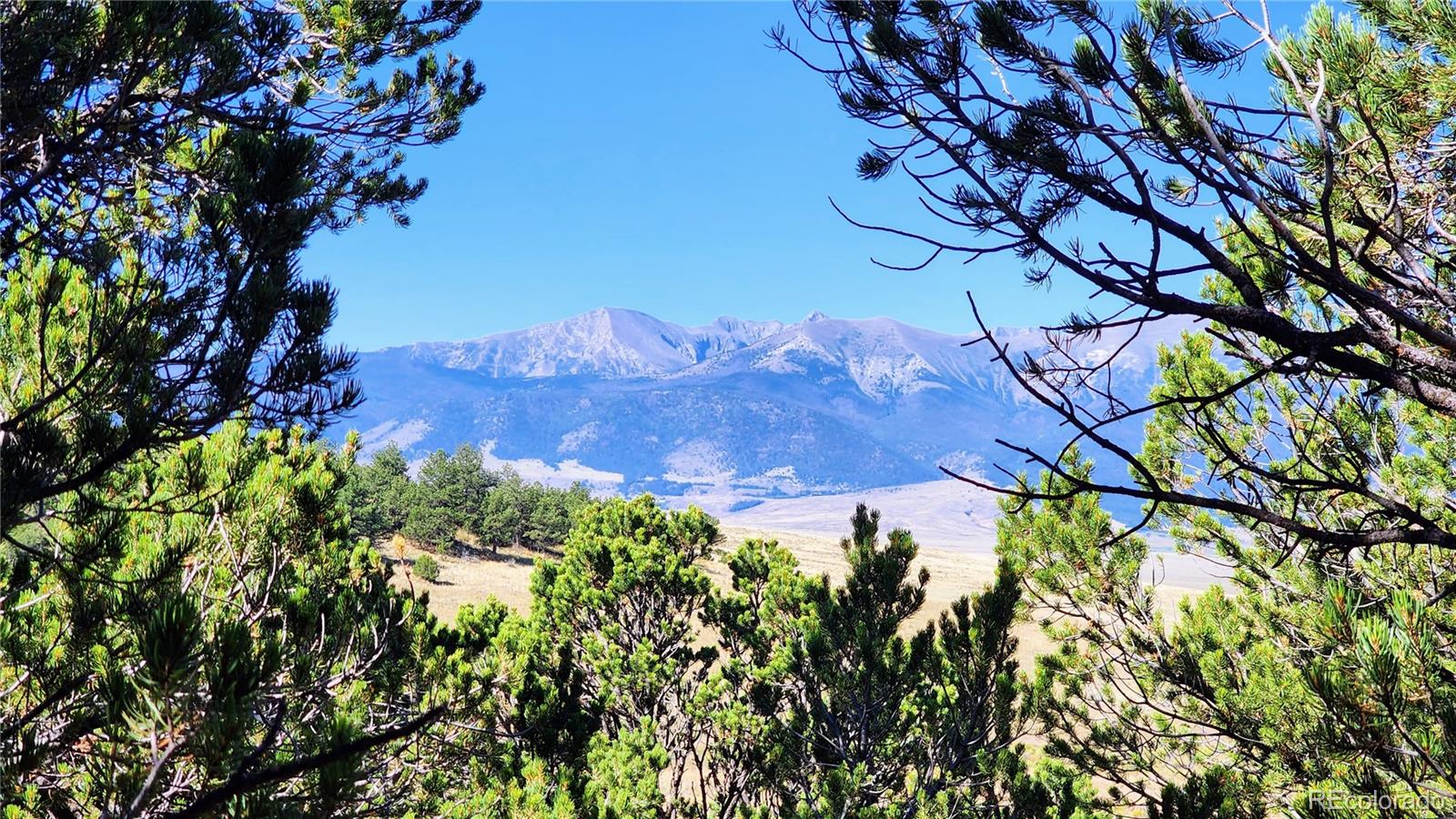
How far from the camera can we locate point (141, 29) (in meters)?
2.94

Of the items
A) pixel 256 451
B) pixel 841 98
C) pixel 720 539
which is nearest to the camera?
pixel 841 98

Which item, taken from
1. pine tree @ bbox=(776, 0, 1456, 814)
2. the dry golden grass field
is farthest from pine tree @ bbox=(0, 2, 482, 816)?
the dry golden grass field

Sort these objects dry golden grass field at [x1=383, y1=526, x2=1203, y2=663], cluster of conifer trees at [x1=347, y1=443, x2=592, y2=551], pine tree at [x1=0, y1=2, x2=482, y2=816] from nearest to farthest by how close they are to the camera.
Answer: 1. pine tree at [x1=0, y1=2, x2=482, y2=816]
2. dry golden grass field at [x1=383, y1=526, x2=1203, y2=663]
3. cluster of conifer trees at [x1=347, y1=443, x2=592, y2=551]

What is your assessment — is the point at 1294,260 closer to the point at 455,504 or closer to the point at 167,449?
the point at 167,449

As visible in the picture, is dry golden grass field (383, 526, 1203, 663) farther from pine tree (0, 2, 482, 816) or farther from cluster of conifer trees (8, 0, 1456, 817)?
pine tree (0, 2, 482, 816)

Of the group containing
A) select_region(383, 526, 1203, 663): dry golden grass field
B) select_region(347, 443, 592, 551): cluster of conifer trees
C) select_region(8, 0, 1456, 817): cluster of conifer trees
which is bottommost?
select_region(383, 526, 1203, 663): dry golden grass field

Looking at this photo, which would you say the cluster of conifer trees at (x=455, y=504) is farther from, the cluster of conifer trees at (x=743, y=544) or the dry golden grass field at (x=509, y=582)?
the cluster of conifer trees at (x=743, y=544)

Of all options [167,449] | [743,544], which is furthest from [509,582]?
[167,449]

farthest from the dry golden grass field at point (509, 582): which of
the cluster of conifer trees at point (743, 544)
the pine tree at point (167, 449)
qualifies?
the pine tree at point (167, 449)

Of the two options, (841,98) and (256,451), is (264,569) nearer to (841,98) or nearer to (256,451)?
(256,451)

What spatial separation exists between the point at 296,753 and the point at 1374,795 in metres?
3.69

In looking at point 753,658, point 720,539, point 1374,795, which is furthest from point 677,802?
point 1374,795

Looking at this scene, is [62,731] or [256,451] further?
[256,451]

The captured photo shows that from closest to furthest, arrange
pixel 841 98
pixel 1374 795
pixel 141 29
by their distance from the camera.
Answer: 1. pixel 1374 795
2. pixel 841 98
3. pixel 141 29
